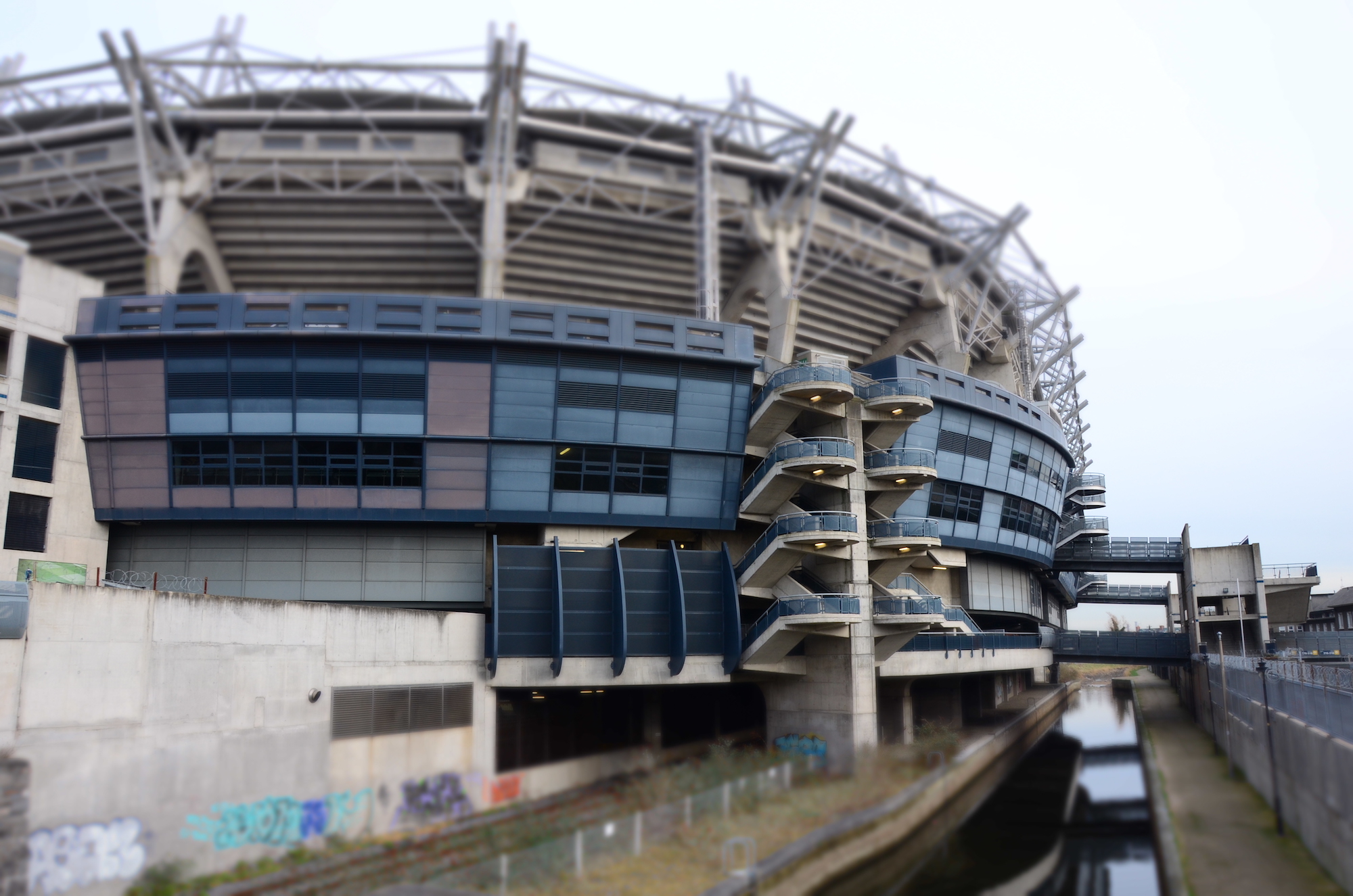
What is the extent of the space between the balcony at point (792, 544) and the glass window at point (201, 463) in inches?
854

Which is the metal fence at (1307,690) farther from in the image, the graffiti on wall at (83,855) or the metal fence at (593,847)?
the graffiti on wall at (83,855)

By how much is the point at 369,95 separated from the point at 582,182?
12545 millimetres

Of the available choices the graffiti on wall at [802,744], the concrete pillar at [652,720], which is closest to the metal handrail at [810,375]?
the graffiti on wall at [802,744]

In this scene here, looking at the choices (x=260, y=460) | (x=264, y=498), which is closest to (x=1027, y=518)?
(x=264, y=498)

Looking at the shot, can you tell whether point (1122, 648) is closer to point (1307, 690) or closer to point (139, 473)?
point (1307, 690)

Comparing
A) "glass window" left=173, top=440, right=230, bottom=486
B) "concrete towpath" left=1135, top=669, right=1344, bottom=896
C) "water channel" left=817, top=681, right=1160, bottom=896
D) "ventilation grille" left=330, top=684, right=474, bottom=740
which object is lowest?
"water channel" left=817, top=681, right=1160, bottom=896

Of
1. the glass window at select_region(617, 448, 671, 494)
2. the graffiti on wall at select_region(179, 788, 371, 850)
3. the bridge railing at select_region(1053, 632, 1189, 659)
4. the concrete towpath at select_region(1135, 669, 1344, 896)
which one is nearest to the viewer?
the concrete towpath at select_region(1135, 669, 1344, 896)

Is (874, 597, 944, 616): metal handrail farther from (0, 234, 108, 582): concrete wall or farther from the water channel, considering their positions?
(0, 234, 108, 582): concrete wall

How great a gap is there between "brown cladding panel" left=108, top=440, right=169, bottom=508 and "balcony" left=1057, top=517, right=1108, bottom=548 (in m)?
65.9

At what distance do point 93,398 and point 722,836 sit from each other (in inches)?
1169

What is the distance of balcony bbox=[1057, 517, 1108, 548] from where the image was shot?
249 feet

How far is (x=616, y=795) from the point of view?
3288cm

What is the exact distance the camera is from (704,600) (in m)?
37.6

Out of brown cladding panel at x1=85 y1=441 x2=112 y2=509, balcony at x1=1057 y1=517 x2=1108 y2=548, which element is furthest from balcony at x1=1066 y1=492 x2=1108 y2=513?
brown cladding panel at x1=85 y1=441 x2=112 y2=509
